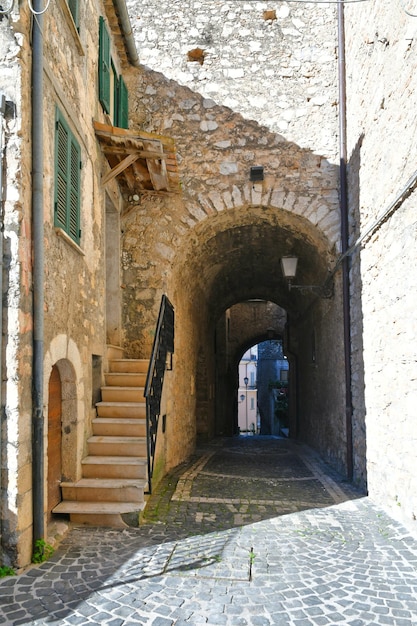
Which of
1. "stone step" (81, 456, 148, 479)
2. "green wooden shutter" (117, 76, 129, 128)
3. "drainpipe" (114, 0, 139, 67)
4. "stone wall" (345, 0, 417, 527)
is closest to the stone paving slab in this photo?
"stone step" (81, 456, 148, 479)

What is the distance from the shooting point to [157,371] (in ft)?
20.1

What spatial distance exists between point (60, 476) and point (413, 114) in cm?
484

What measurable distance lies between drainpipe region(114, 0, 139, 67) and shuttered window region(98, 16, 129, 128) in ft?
1.37

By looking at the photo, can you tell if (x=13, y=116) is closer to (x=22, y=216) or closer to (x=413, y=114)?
(x=22, y=216)

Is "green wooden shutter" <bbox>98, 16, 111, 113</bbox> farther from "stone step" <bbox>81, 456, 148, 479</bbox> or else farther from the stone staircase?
"stone step" <bbox>81, 456, 148, 479</bbox>

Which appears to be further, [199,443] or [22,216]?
[199,443]

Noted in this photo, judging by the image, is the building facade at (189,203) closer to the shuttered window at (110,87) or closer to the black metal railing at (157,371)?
the shuttered window at (110,87)

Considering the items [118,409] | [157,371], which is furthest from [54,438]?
[157,371]

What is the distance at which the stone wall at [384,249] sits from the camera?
4.82 meters

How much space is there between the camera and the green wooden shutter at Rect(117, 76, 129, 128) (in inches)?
295

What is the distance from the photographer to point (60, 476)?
16.5 feet

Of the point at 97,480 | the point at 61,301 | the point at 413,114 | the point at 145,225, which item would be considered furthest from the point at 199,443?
the point at 413,114

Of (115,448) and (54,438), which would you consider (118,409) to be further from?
(54,438)

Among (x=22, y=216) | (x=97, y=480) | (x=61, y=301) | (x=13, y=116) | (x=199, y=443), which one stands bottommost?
(x=199, y=443)
